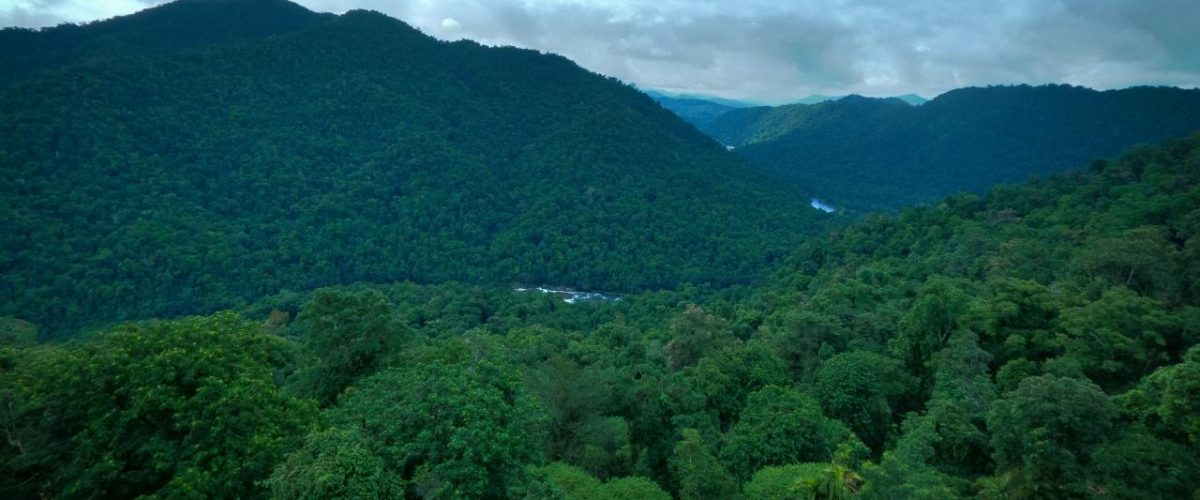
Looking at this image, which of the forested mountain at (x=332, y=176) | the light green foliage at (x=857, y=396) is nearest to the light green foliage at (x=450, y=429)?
the light green foliage at (x=857, y=396)

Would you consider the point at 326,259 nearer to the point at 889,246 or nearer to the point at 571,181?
the point at 571,181

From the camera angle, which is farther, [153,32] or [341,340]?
[153,32]

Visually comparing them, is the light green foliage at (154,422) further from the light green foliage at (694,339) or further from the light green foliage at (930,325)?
the light green foliage at (930,325)

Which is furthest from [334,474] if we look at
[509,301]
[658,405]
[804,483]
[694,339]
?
[509,301]

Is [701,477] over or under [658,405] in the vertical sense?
over

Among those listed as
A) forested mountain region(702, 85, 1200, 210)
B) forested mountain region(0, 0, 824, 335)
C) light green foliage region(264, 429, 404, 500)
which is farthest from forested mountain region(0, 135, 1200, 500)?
forested mountain region(702, 85, 1200, 210)

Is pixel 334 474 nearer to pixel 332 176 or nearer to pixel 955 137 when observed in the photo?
pixel 332 176
